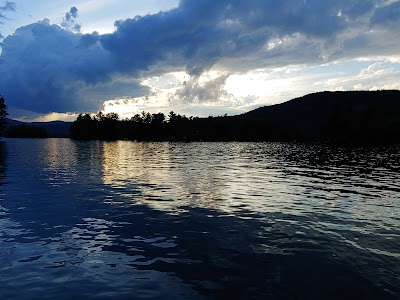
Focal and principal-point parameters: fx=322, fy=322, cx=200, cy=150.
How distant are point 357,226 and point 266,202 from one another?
929cm

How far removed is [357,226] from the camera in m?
22.9

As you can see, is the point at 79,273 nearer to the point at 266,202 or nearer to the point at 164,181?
the point at 266,202

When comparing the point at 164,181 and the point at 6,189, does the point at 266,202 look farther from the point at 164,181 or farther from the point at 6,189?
the point at 6,189

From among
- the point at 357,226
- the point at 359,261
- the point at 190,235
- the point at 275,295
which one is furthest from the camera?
the point at 357,226

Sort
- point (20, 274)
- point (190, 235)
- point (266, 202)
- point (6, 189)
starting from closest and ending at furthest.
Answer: point (20, 274) → point (190, 235) → point (266, 202) → point (6, 189)

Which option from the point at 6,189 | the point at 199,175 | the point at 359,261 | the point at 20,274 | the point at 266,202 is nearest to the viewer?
the point at 20,274

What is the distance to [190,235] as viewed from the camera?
20.9 metres

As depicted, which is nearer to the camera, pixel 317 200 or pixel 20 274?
pixel 20 274

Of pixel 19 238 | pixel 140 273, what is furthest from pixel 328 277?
pixel 19 238

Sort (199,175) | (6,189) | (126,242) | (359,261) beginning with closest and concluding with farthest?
(359,261)
(126,242)
(6,189)
(199,175)

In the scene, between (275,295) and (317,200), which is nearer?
(275,295)

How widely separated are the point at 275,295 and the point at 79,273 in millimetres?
8825

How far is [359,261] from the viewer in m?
16.6

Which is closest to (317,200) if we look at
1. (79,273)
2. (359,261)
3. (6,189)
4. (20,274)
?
(359,261)
